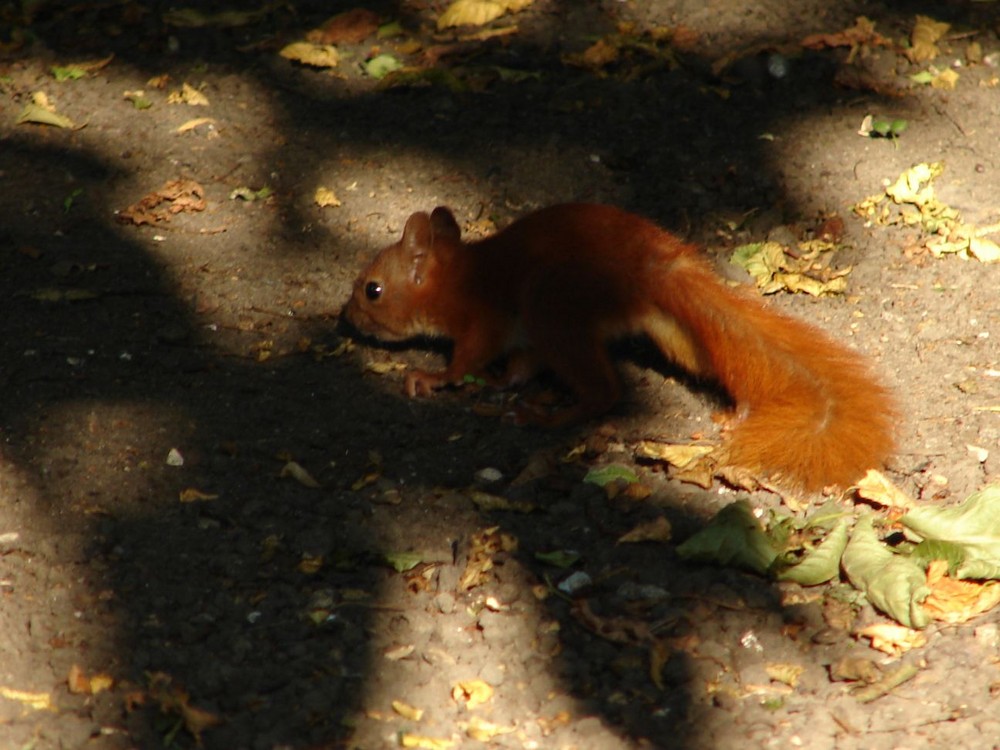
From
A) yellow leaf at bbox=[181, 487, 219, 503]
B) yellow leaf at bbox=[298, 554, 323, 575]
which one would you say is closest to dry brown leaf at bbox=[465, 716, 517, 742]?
yellow leaf at bbox=[298, 554, 323, 575]

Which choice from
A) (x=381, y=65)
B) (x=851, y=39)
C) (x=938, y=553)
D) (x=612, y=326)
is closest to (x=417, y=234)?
(x=612, y=326)

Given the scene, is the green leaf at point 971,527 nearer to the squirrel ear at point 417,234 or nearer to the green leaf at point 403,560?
the green leaf at point 403,560

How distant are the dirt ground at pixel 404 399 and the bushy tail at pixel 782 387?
163mm

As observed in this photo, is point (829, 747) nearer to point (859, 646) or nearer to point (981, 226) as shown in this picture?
point (859, 646)

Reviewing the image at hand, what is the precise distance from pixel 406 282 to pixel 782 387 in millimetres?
1445

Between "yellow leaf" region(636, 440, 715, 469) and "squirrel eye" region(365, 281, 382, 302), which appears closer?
"yellow leaf" region(636, 440, 715, 469)

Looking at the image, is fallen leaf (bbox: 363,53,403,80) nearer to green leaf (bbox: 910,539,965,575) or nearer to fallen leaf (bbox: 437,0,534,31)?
fallen leaf (bbox: 437,0,534,31)

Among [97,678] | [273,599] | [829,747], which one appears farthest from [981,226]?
[97,678]

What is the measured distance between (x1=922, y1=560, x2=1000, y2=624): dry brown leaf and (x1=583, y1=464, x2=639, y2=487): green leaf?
2.95ft

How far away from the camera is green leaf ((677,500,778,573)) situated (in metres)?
3.36

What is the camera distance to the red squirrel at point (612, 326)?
3.71 m

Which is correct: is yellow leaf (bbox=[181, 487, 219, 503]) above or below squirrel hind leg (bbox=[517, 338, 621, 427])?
below

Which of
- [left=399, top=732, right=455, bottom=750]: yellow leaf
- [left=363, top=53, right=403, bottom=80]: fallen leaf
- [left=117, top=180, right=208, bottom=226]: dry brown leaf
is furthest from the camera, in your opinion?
[left=363, top=53, right=403, bottom=80]: fallen leaf

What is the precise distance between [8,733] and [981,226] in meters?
3.95
